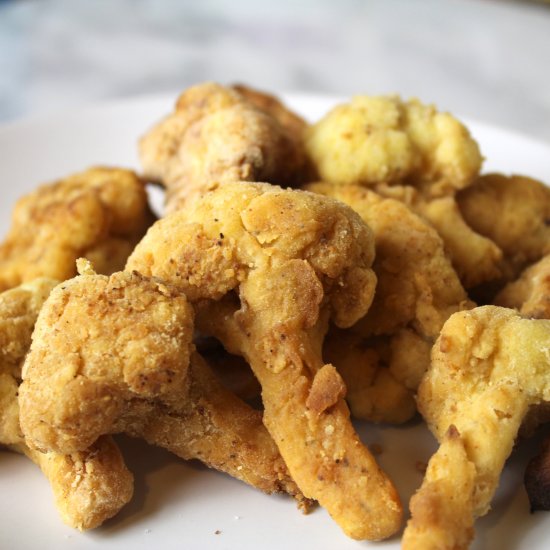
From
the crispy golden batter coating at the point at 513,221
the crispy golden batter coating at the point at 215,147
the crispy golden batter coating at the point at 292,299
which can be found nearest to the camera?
the crispy golden batter coating at the point at 292,299

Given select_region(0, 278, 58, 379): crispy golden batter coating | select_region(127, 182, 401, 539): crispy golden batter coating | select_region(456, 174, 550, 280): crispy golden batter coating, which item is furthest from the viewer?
select_region(456, 174, 550, 280): crispy golden batter coating

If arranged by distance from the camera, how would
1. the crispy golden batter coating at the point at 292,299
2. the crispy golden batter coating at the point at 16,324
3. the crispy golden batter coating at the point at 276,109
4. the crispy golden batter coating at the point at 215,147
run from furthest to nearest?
the crispy golden batter coating at the point at 276,109 → the crispy golden batter coating at the point at 215,147 → the crispy golden batter coating at the point at 16,324 → the crispy golden batter coating at the point at 292,299

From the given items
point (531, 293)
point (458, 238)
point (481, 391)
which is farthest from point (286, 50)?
point (481, 391)

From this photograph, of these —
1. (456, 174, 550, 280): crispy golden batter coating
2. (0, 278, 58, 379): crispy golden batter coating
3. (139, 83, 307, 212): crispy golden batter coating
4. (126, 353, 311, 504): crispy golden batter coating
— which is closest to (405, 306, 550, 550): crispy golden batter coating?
(126, 353, 311, 504): crispy golden batter coating

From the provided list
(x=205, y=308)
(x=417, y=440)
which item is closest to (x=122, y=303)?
(x=205, y=308)

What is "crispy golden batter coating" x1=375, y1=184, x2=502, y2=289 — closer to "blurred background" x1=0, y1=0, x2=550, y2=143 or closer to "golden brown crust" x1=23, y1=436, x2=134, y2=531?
"golden brown crust" x1=23, y1=436, x2=134, y2=531

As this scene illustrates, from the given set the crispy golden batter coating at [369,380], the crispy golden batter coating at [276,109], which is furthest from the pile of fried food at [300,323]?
the crispy golden batter coating at [276,109]

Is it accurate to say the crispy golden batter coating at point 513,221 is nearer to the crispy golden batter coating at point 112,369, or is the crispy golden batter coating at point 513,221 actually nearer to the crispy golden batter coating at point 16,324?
the crispy golden batter coating at point 112,369

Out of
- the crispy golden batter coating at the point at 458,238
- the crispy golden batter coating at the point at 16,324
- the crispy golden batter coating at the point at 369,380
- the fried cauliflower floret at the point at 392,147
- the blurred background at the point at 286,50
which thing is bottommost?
the blurred background at the point at 286,50
